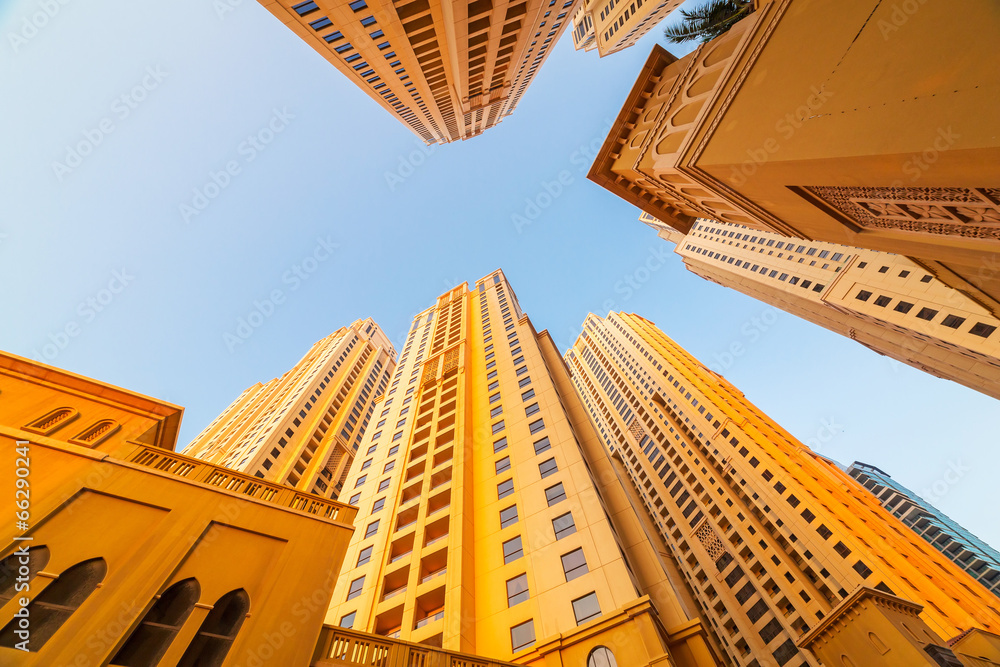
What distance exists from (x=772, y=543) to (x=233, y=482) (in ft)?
223

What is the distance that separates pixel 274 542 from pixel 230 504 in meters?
1.35

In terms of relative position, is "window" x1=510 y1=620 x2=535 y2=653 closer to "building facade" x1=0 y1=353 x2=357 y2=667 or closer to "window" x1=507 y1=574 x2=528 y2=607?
"window" x1=507 y1=574 x2=528 y2=607

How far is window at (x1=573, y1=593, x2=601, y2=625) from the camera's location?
17.4 meters

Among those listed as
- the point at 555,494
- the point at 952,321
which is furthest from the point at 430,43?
the point at 952,321

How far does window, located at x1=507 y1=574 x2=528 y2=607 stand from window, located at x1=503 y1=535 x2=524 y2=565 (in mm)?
1200

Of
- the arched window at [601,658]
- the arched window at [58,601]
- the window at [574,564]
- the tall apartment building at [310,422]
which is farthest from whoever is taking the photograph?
the tall apartment building at [310,422]

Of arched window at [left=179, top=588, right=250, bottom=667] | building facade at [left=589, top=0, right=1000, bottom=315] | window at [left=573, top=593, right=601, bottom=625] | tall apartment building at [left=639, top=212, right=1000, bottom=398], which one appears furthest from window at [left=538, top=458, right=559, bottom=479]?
tall apartment building at [left=639, top=212, right=1000, bottom=398]

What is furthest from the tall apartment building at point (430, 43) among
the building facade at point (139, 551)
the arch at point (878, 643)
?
the arch at point (878, 643)

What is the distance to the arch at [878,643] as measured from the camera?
14836 millimetres

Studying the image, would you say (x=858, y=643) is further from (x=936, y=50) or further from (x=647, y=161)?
(x=647, y=161)

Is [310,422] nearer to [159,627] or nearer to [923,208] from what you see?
[159,627]

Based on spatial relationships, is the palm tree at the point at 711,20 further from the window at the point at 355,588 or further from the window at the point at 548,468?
the window at the point at 355,588

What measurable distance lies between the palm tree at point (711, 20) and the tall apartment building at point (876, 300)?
24.9 meters

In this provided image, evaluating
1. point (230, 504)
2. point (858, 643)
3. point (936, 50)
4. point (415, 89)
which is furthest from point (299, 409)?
point (936, 50)
